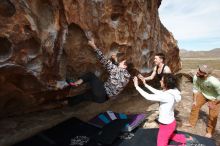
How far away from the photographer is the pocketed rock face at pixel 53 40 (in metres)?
6.09

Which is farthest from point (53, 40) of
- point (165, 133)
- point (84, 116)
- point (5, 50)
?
point (165, 133)

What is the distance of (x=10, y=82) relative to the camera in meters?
7.07

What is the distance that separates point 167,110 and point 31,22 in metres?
3.61

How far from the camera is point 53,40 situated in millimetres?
7000

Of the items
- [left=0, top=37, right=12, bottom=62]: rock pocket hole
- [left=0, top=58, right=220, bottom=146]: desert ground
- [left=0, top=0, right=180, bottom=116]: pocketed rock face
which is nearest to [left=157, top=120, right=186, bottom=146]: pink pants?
[left=0, top=58, right=220, bottom=146]: desert ground

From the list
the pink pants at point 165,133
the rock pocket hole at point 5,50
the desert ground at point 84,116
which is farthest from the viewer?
the desert ground at point 84,116

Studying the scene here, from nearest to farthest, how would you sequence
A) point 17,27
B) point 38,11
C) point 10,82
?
point 17,27
point 38,11
point 10,82

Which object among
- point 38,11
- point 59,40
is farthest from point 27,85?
point 38,11

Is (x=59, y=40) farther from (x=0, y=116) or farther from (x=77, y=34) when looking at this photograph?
(x=0, y=116)

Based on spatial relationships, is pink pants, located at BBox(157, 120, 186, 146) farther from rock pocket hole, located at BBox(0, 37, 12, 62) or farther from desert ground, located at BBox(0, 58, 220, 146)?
rock pocket hole, located at BBox(0, 37, 12, 62)

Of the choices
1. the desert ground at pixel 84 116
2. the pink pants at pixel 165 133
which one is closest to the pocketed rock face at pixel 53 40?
the desert ground at pixel 84 116

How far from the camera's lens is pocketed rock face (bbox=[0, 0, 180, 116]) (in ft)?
20.0

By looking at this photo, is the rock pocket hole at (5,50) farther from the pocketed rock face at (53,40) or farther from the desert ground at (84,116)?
the desert ground at (84,116)

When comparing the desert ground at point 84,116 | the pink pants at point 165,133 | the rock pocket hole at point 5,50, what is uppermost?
the rock pocket hole at point 5,50
